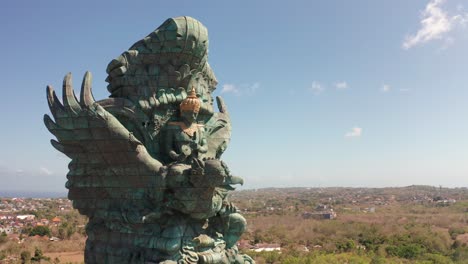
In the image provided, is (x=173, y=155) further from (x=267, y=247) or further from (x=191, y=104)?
(x=267, y=247)

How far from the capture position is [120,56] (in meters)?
10.5

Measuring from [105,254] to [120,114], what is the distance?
3396 mm

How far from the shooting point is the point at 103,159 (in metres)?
10.2

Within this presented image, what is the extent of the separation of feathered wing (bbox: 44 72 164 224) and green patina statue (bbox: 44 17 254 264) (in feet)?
0.08

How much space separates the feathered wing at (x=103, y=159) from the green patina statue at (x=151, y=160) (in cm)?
2

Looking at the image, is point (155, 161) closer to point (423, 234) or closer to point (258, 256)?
point (258, 256)

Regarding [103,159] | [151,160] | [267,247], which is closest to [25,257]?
[267,247]

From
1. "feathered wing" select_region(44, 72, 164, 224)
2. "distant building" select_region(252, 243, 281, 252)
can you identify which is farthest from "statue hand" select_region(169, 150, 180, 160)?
"distant building" select_region(252, 243, 281, 252)

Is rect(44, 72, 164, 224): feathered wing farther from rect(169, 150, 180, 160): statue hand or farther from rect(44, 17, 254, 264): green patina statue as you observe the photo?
rect(169, 150, 180, 160): statue hand

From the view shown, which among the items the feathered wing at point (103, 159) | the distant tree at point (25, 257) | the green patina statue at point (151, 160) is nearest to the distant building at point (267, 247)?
the distant tree at point (25, 257)

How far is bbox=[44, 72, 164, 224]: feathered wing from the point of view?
9.77 metres

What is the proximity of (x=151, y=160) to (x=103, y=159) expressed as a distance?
1207 millimetres

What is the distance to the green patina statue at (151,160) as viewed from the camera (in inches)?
386

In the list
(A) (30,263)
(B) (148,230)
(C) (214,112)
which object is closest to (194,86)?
(C) (214,112)
